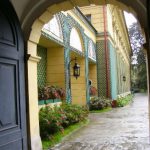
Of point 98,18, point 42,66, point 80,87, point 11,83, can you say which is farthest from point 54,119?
point 98,18

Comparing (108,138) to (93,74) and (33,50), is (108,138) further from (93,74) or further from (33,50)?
(93,74)

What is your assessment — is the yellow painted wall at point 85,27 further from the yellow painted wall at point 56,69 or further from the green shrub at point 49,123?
the green shrub at point 49,123

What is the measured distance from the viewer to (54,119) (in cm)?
823

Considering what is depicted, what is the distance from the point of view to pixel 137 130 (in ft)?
31.4

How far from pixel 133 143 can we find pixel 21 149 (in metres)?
3.07

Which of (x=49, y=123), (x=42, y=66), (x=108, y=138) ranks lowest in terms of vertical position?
(x=108, y=138)

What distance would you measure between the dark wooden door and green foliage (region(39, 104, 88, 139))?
2.27 m

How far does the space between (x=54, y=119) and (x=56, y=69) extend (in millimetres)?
3559

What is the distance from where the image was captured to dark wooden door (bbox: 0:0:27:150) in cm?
498

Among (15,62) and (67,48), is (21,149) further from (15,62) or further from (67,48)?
(67,48)

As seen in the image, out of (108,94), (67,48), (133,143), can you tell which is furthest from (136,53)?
(133,143)

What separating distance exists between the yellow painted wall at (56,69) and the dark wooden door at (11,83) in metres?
5.69

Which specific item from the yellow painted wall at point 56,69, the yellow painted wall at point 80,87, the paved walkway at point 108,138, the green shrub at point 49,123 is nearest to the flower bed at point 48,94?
the green shrub at point 49,123

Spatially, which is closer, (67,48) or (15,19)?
(15,19)
